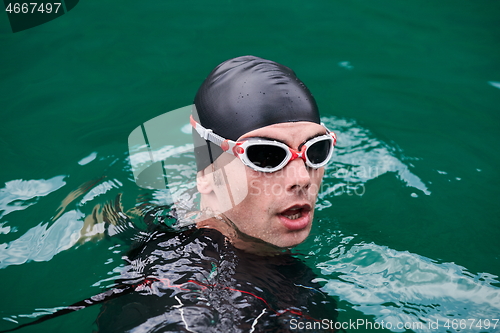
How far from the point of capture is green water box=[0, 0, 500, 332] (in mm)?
3545

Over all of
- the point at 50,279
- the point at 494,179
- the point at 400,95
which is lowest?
the point at 50,279

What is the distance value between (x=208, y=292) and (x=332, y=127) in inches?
126

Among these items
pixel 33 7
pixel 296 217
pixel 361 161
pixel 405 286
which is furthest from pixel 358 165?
pixel 33 7

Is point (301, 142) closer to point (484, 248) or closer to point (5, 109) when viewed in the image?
point (484, 248)

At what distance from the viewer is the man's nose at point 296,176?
9.58ft

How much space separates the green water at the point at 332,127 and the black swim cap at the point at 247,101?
1.27m

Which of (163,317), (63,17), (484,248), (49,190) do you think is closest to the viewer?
(163,317)

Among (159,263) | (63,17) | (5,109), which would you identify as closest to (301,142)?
(159,263)

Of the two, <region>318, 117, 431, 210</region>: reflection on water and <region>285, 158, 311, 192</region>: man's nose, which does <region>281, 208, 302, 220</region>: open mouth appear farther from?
<region>318, 117, 431, 210</region>: reflection on water

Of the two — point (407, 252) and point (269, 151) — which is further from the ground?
point (269, 151)

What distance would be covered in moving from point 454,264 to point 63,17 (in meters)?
5.94

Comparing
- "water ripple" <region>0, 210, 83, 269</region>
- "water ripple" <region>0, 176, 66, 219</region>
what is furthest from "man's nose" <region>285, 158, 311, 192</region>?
"water ripple" <region>0, 176, 66, 219</region>

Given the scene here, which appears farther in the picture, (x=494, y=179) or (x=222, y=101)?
(x=494, y=179)

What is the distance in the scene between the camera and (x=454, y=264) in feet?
12.1
